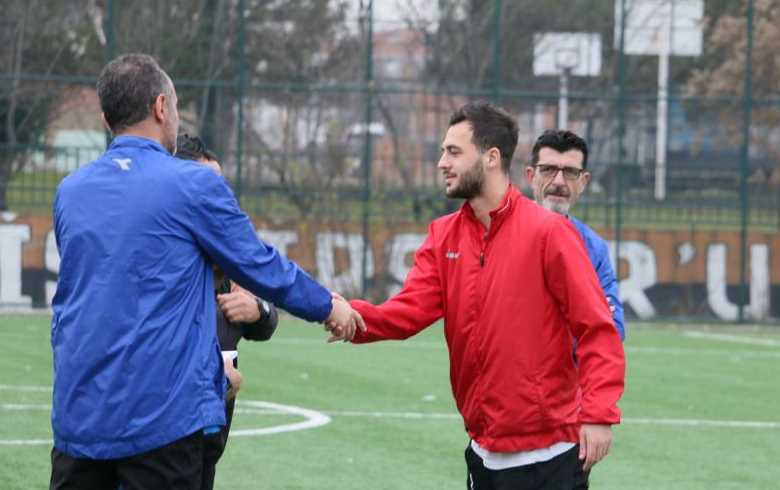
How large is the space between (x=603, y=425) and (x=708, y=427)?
698 centimetres

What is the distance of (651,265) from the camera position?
2183cm

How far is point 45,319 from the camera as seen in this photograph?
1973cm

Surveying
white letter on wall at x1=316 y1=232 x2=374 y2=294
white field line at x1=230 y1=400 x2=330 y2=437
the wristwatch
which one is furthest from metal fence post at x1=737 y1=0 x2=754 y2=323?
the wristwatch

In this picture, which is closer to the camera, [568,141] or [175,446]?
[175,446]

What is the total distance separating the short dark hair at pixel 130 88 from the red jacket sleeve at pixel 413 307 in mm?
1386

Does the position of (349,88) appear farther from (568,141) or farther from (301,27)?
→ (568,141)

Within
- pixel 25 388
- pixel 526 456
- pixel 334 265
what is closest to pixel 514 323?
pixel 526 456

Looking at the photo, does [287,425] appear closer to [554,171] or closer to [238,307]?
[554,171]

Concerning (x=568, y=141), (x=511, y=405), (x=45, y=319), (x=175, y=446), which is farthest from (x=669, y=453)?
(x=45, y=319)

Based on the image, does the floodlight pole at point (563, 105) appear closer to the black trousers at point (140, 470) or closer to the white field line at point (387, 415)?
the white field line at point (387, 415)

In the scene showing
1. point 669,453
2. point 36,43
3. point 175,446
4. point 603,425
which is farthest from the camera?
point 36,43

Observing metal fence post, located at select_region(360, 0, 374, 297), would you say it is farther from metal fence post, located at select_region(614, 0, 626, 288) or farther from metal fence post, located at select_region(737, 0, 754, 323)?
metal fence post, located at select_region(737, 0, 754, 323)

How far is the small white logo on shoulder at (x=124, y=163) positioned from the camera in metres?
5.12

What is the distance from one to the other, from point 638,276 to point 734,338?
6.60 feet
